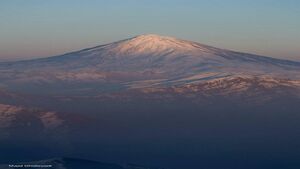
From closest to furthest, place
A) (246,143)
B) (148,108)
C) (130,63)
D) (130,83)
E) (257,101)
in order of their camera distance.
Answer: (246,143) → (148,108) → (257,101) → (130,83) → (130,63)

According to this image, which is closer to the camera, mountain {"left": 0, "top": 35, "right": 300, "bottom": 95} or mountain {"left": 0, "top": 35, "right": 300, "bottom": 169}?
mountain {"left": 0, "top": 35, "right": 300, "bottom": 169}

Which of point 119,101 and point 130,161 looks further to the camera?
point 119,101

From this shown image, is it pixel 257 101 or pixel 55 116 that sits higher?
pixel 55 116

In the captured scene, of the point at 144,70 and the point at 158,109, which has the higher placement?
the point at 158,109

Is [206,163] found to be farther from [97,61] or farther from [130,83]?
[97,61]

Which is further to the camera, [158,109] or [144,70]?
[144,70]

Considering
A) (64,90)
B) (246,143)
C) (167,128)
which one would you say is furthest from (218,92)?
(246,143)

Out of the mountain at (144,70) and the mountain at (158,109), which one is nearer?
the mountain at (158,109)

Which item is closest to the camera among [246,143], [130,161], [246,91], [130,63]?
[130,161]

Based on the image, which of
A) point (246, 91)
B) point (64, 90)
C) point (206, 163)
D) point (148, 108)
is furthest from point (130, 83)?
point (206, 163)
